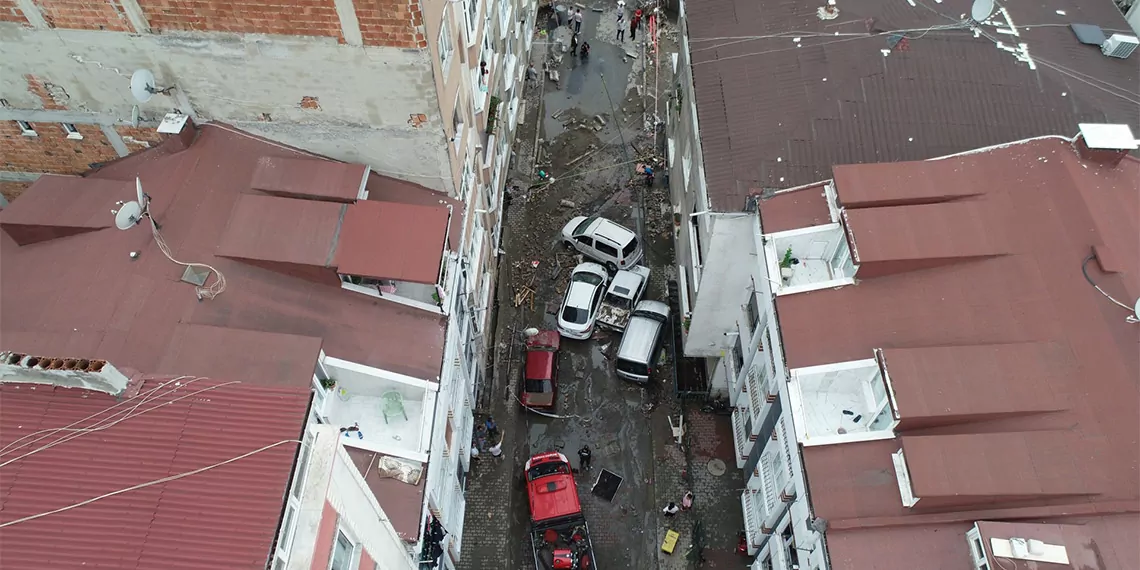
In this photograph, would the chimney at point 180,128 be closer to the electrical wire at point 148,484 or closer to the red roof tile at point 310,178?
the red roof tile at point 310,178

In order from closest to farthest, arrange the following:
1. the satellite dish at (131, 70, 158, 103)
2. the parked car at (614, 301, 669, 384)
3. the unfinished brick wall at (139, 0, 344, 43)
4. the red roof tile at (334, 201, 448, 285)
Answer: the unfinished brick wall at (139, 0, 344, 43) → the satellite dish at (131, 70, 158, 103) → the red roof tile at (334, 201, 448, 285) → the parked car at (614, 301, 669, 384)

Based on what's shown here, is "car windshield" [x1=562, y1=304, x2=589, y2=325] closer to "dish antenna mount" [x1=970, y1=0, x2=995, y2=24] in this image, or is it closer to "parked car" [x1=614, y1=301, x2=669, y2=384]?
"parked car" [x1=614, y1=301, x2=669, y2=384]

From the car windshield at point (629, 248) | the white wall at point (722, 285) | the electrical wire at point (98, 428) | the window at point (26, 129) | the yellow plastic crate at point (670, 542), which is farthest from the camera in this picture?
the car windshield at point (629, 248)

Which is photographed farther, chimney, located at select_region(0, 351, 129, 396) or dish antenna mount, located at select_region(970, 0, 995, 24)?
dish antenna mount, located at select_region(970, 0, 995, 24)

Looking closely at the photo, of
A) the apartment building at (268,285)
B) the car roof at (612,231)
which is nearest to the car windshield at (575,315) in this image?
the car roof at (612,231)

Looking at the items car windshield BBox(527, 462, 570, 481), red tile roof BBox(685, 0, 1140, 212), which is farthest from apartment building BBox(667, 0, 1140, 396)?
car windshield BBox(527, 462, 570, 481)

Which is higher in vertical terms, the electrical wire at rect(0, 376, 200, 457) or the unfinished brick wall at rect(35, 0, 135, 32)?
the unfinished brick wall at rect(35, 0, 135, 32)
